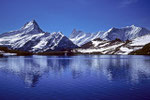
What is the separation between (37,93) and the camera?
3478cm

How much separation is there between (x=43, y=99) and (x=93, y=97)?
915 centimetres

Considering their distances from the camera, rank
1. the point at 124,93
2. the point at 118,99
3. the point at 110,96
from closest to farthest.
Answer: the point at 118,99 < the point at 110,96 < the point at 124,93

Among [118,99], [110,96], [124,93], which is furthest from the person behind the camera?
[124,93]

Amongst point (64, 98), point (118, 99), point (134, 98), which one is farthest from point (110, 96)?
point (64, 98)

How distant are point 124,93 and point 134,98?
154 inches

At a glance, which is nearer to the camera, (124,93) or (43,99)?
(43,99)

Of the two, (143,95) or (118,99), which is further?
(143,95)

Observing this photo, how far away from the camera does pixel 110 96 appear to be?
32.0 metres

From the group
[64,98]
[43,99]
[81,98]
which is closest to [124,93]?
[81,98]

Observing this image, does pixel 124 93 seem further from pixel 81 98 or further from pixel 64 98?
pixel 64 98

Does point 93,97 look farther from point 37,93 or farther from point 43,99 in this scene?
point 37,93

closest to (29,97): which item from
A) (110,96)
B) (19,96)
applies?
(19,96)

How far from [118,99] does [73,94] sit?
8.92 m

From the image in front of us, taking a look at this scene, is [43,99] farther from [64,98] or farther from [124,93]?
[124,93]
